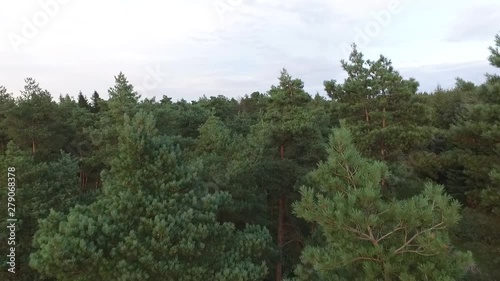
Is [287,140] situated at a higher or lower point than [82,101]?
lower

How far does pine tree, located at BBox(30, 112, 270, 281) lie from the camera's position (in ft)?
34.1

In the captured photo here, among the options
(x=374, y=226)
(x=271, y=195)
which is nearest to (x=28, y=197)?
(x=271, y=195)

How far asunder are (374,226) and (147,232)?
19.5 feet

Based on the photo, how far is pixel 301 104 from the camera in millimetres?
20031

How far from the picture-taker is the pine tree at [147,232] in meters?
10.4

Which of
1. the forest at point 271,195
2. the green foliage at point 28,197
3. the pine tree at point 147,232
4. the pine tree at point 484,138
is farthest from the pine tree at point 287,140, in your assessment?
the green foliage at point 28,197

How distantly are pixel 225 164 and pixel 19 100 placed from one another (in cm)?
1364

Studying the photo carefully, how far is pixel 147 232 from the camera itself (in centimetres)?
1123

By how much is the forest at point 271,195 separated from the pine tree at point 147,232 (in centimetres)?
4

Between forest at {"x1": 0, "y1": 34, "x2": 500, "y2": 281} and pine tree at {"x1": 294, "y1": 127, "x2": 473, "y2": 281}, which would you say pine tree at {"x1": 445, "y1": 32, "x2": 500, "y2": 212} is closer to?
forest at {"x1": 0, "y1": 34, "x2": 500, "y2": 281}

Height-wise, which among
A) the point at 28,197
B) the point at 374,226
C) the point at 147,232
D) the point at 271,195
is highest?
the point at 374,226

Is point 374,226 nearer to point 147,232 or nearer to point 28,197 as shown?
point 147,232

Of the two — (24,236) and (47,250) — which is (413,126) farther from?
(24,236)

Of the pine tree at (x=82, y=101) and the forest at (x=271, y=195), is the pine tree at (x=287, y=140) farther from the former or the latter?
the pine tree at (x=82, y=101)
